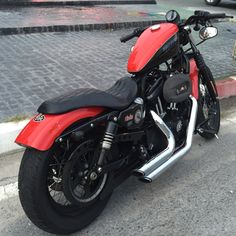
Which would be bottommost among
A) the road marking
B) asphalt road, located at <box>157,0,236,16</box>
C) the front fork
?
asphalt road, located at <box>157,0,236,16</box>

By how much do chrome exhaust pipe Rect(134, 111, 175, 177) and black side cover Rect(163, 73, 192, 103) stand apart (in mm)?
222

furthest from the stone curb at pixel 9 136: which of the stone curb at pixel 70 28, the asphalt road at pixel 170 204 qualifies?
the stone curb at pixel 70 28

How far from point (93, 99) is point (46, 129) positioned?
388mm

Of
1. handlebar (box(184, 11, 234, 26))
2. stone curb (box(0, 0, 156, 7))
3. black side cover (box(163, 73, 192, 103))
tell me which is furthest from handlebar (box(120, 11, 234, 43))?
stone curb (box(0, 0, 156, 7))

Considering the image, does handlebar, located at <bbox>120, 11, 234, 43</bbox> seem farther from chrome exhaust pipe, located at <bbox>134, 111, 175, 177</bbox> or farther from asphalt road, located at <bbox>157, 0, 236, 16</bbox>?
asphalt road, located at <bbox>157, 0, 236, 16</bbox>

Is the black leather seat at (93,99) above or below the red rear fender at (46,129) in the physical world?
above

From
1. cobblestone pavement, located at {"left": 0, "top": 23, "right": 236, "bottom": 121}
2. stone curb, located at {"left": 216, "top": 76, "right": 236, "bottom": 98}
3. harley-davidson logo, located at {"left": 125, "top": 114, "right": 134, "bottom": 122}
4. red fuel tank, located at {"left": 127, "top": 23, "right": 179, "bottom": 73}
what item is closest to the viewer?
harley-davidson logo, located at {"left": 125, "top": 114, "right": 134, "bottom": 122}

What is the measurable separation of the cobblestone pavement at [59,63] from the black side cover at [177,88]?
1751mm

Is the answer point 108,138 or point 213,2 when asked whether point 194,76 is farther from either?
point 213,2

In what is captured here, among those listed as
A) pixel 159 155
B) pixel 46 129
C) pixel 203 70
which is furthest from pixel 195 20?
pixel 46 129

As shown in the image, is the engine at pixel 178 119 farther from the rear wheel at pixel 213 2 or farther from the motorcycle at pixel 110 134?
the rear wheel at pixel 213 2

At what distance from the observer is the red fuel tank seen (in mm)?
3178

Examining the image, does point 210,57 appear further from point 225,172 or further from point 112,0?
point 112,0

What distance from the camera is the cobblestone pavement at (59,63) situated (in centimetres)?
500
